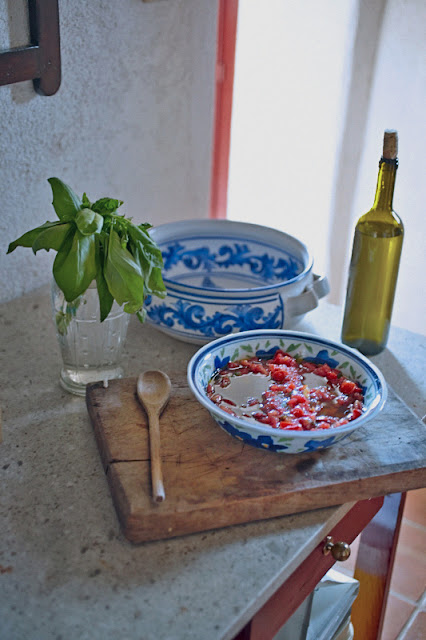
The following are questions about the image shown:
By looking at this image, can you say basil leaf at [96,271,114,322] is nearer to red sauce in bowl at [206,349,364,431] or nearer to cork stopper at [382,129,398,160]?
red sauce in bowl at [206,349,364,431]

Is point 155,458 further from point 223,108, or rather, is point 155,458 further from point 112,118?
point 223,108

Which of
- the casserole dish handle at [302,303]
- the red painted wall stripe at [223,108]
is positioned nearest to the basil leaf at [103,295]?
the casserole dish handle at [302,303]

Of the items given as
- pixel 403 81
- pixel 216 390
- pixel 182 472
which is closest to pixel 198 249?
pixel 216 390

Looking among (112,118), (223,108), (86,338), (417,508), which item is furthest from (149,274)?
(417,508)

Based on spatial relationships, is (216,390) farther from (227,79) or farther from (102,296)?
(227,79)

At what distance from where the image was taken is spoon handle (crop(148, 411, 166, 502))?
0.75 meters

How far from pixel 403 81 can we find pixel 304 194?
1.21 ft

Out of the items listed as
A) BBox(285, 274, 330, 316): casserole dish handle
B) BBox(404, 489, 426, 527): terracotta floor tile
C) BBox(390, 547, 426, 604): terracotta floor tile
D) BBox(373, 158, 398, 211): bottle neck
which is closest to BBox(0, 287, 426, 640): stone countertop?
BBox(285, 274, 330, 316): casserole dish handle

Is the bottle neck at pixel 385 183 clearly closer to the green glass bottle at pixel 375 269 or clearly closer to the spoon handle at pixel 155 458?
the green glass bottle at pixel 375 269

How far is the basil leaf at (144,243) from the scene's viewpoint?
0.88 meters

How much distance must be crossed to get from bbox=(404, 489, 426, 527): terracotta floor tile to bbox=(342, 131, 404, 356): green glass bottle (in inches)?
38.9

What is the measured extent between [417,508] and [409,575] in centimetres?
23

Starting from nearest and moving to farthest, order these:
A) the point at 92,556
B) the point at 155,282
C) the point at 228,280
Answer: the point at 92,556
the point at 155,282
the point at 228,280

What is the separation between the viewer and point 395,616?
5.48 ft
